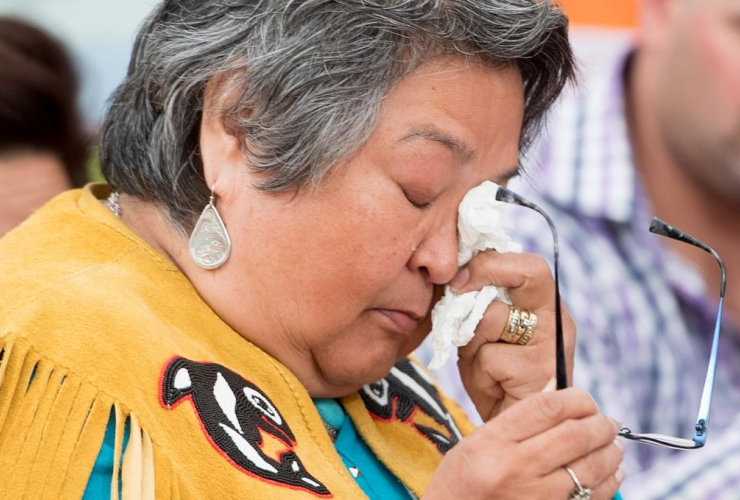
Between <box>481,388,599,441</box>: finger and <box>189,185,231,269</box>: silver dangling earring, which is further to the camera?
<box>189,185,231,269</box>: silver dangling earring

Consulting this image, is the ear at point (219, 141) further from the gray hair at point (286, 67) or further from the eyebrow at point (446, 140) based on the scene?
the eyebrow at point (446, 140)

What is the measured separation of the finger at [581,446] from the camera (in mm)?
1481

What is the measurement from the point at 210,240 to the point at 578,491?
0.64 metres

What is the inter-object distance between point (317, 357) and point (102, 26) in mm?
3023

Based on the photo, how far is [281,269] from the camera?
1600mm

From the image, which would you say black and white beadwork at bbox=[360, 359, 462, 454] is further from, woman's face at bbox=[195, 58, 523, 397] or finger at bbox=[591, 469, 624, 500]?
finger at bbox=[591, 469, 624, 500]

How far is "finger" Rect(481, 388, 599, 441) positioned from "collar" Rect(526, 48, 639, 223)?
1.52m

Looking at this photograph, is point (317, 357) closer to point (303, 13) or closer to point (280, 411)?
point (280, 411)

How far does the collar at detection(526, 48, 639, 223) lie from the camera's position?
3.13 m

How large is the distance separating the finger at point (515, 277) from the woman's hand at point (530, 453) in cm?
29

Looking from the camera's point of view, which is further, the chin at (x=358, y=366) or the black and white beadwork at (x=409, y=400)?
the black and white beadwork at (x=409, y=400)

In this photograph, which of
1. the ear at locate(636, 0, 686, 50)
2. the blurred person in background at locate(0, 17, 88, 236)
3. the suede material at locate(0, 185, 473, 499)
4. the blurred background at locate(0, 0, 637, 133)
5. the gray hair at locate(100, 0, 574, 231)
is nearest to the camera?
the suede material at locate(0, 185, 473, 499)

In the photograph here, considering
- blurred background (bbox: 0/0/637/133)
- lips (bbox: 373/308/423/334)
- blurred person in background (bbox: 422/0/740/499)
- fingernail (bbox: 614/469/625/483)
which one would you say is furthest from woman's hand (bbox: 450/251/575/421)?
blurred background (bbox: 0/0/637/133)

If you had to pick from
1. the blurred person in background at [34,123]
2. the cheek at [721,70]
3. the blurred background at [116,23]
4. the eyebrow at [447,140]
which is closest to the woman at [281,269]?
the eyebrow at [447,140]
